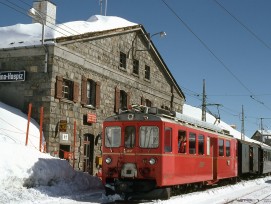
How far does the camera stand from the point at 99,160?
61.3 feet

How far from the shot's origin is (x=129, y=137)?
13352mm

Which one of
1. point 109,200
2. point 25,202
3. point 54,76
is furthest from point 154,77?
point 25,202

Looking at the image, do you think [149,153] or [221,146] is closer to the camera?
[149,153]

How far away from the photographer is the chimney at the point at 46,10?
78.7ft

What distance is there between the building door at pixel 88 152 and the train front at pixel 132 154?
8117 mm

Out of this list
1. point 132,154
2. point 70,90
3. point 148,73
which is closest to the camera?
point 132,154

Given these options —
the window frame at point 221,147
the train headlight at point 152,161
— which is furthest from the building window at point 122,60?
the train headlight at point 152,161

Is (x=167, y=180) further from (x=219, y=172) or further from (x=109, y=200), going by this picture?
(x=219, y=172)

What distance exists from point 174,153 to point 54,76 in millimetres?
8050

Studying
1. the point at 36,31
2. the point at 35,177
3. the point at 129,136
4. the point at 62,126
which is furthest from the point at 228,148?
the point at 36,31

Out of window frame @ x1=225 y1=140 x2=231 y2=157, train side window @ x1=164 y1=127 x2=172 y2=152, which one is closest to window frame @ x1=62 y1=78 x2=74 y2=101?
window frame @ x1=225 y1=140 x2=231 y2=157

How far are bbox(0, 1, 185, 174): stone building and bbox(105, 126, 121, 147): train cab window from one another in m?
1.69

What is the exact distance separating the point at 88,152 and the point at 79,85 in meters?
3.56

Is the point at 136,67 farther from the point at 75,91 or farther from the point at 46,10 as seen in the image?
the point at 75,91
